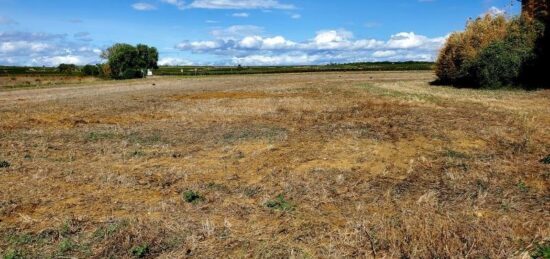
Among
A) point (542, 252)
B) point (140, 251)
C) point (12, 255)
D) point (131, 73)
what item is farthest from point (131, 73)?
point (542, 252)

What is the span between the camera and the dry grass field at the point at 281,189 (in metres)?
6.38

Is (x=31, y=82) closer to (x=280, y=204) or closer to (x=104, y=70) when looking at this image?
(x=104, y=70)

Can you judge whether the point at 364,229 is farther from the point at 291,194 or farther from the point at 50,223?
the point at 50,223

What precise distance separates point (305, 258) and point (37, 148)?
10.9 metres

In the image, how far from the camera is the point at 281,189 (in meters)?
9.15

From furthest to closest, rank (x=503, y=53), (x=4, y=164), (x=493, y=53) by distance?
(x=493, y=53), (x=503, y=53), (x=4, y=164)

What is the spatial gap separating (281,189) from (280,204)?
979 millimetres

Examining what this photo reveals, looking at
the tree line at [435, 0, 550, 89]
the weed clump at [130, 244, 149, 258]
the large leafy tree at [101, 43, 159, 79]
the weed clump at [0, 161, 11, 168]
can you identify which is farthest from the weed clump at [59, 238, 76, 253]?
the large leafy tree at [101, 43, 159, 79]

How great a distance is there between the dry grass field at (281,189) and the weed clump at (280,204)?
0.04 meters

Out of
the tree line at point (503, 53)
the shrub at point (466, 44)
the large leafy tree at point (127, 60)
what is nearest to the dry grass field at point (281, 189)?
the tree line at point (503, 53)

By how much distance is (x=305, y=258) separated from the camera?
599 cm

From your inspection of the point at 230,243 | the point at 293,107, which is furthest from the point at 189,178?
the point at 293,107

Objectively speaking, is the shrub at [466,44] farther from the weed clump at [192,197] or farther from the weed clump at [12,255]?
the weed clump at [12,255]

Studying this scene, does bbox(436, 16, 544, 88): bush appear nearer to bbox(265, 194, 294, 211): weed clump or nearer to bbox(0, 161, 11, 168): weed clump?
bbox(265, 194, 294, 211): weed clump
